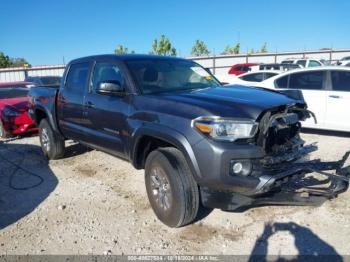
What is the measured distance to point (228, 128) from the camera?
10.4 feet

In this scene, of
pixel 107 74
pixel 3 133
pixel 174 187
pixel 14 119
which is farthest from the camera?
pixel 3 133

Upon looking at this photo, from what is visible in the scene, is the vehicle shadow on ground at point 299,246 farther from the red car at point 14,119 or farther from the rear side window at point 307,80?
the red car at point 14,119

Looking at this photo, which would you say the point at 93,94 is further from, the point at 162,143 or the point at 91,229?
the point at 91,229

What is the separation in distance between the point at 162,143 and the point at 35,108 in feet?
12.7

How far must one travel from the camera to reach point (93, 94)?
15.7 ft

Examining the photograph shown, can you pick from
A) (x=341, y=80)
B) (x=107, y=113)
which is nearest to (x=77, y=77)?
(x=107, y=113)

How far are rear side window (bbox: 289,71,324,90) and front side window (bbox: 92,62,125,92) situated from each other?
4.93 m

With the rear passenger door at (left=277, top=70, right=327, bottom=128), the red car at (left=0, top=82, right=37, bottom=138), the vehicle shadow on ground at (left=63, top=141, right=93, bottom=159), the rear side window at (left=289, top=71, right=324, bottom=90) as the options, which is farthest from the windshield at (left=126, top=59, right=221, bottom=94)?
the red car at (left=0, top=82, right=37, bottom=138)

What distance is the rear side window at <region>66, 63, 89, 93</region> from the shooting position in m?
5.11

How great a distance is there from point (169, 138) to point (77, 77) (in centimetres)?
260

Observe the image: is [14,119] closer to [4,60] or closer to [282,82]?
[282,82]

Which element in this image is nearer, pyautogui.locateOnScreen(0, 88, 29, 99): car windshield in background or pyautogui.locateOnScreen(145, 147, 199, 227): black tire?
pyautogui.locateOnScreen(145, 147, 199, 227): black tire

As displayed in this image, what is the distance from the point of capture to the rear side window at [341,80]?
7117 millimetres

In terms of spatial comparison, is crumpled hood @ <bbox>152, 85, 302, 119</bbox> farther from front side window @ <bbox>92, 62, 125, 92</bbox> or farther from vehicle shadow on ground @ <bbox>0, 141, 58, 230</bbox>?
vehicle shadow on ground @ <bbox>0, 141, 58, 230</bbox>
